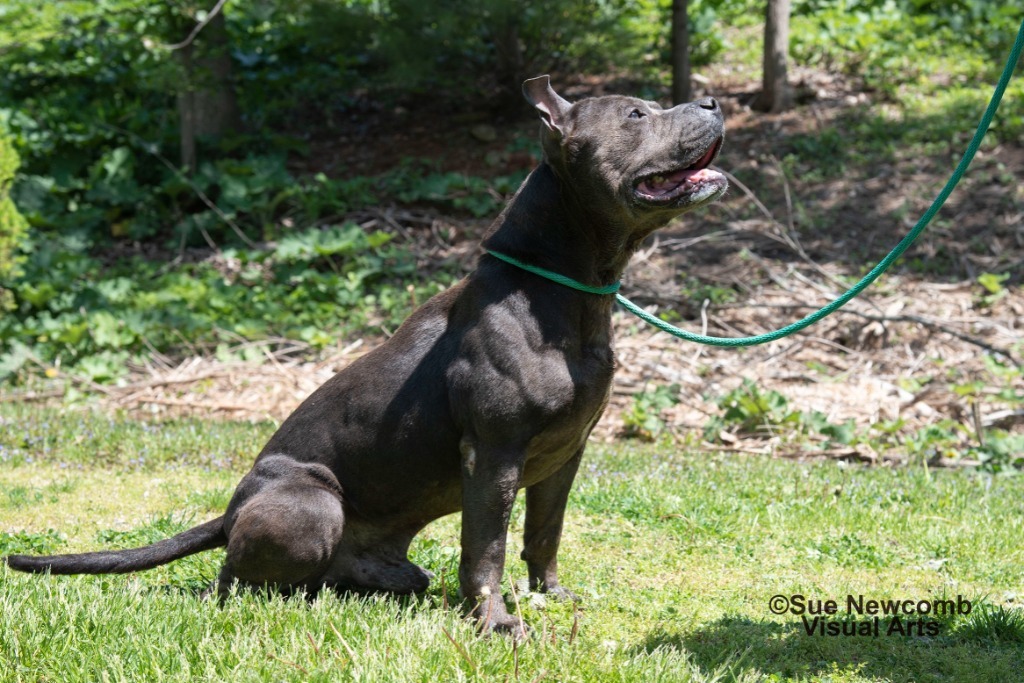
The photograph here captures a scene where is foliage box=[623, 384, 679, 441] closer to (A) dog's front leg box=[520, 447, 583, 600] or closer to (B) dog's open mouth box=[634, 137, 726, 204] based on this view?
(A) dog's front leg box=[520, 447, 583, 600]

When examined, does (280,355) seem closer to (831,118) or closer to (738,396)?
(738,396)

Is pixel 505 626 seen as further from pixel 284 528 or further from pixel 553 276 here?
pixel 553 276

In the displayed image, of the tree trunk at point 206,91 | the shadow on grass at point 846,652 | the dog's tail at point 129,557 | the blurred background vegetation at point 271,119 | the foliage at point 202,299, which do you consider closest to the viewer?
the shadow on grass at point 846,652

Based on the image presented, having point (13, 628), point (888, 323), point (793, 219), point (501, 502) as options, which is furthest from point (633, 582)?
point (793, 219)

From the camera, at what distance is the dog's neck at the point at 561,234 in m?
4.23

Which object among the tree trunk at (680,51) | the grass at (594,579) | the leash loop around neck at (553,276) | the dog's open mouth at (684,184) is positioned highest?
the tree trunk at (680,51)

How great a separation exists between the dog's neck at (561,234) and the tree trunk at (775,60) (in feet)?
32.6

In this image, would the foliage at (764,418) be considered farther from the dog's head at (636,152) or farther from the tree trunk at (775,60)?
the tree trunk at (775,60)

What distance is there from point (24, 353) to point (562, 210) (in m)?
7.11

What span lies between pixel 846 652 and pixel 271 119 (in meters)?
12.7

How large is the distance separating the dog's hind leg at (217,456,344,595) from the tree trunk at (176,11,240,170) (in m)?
9.02

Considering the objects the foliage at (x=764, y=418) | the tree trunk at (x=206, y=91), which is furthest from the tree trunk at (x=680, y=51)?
the foliage at (x=764, y=418)

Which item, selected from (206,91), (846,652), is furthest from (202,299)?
(846,652)

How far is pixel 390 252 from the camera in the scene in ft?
38.4
